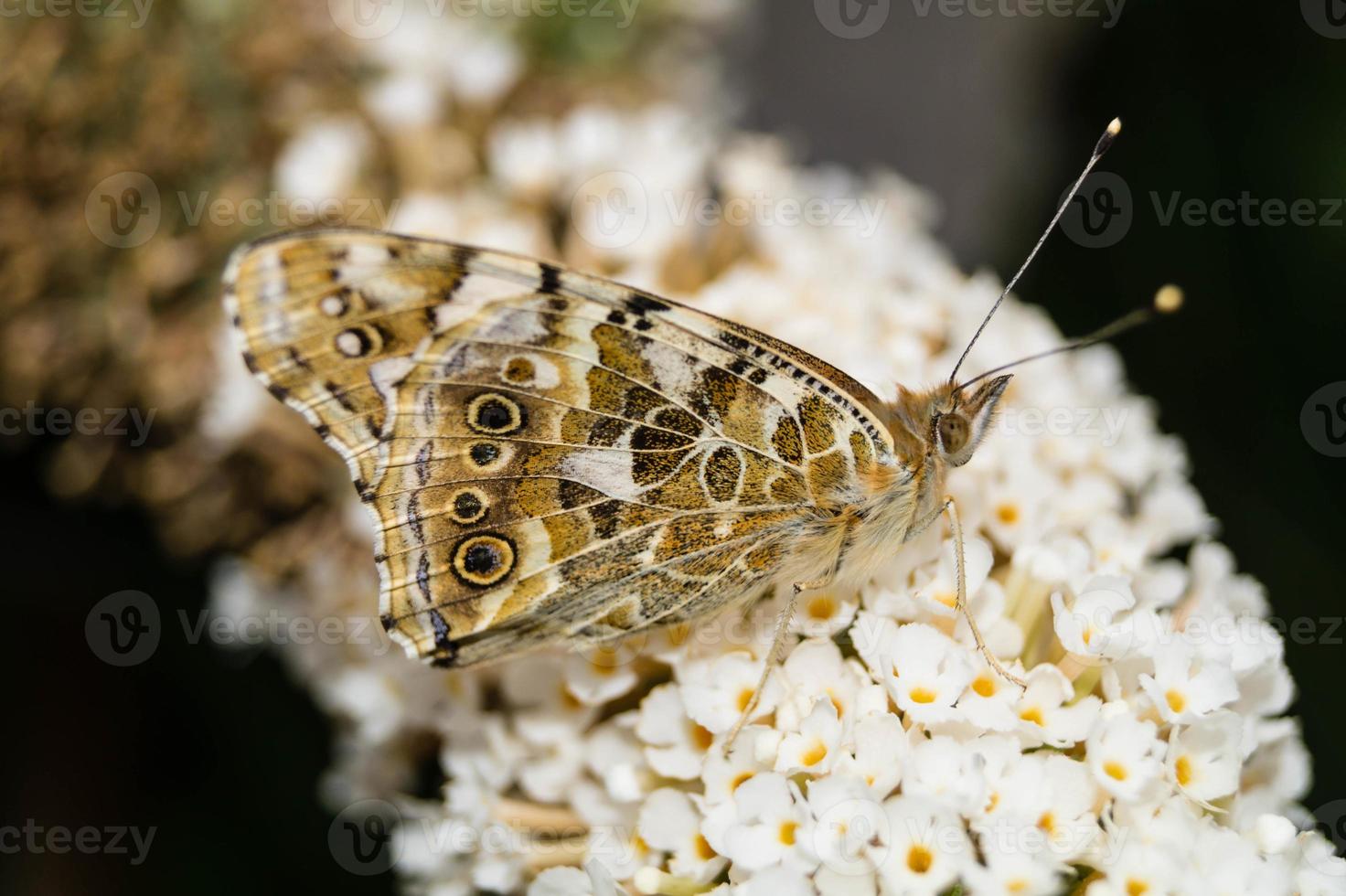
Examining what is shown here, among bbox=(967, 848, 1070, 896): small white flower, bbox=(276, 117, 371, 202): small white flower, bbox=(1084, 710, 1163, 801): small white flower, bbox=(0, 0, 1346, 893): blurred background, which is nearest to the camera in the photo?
bbox=(967, 848, 1070, 896): small white flower

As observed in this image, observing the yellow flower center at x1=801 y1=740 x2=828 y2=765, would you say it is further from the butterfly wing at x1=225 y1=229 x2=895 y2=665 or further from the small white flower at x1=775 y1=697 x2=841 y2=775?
the butterfly wing at x1=225 y1=229 x2=895 y2=665

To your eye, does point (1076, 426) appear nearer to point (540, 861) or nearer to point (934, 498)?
point (934, 498)

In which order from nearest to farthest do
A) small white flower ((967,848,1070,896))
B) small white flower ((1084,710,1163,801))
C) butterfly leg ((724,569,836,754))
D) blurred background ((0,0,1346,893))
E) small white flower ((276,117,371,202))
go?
small white flower ((967,848,1070,896))
small white flower ((1084,710,1163,801))
butterfly leg ((724,569,836,754))
blurred background ((0,0,1346,893))
small white flower ((276,117,371,202))

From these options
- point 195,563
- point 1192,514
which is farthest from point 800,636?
point 195,563

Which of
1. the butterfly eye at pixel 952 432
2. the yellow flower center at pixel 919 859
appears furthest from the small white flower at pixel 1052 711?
the butterfly eye at pixel 952 432

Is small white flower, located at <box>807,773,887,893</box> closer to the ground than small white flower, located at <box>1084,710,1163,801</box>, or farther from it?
closer to the ground

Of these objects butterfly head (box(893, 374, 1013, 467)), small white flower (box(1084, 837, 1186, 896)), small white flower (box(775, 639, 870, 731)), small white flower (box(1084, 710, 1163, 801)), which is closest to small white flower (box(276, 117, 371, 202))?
butterfly head (box(893, 374, 1013, 467))

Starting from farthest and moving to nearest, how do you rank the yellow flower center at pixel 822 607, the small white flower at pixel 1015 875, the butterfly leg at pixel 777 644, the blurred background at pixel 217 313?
1. the blurred background at pixel 217 313
2. the yellow flower center at pixel 822 607
3. the butterfly leg at pixel 777 644
4. the small white flower at pixel 1015 875

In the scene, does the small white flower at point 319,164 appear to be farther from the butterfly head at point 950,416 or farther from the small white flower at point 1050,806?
the small white flower at point 1050,806
